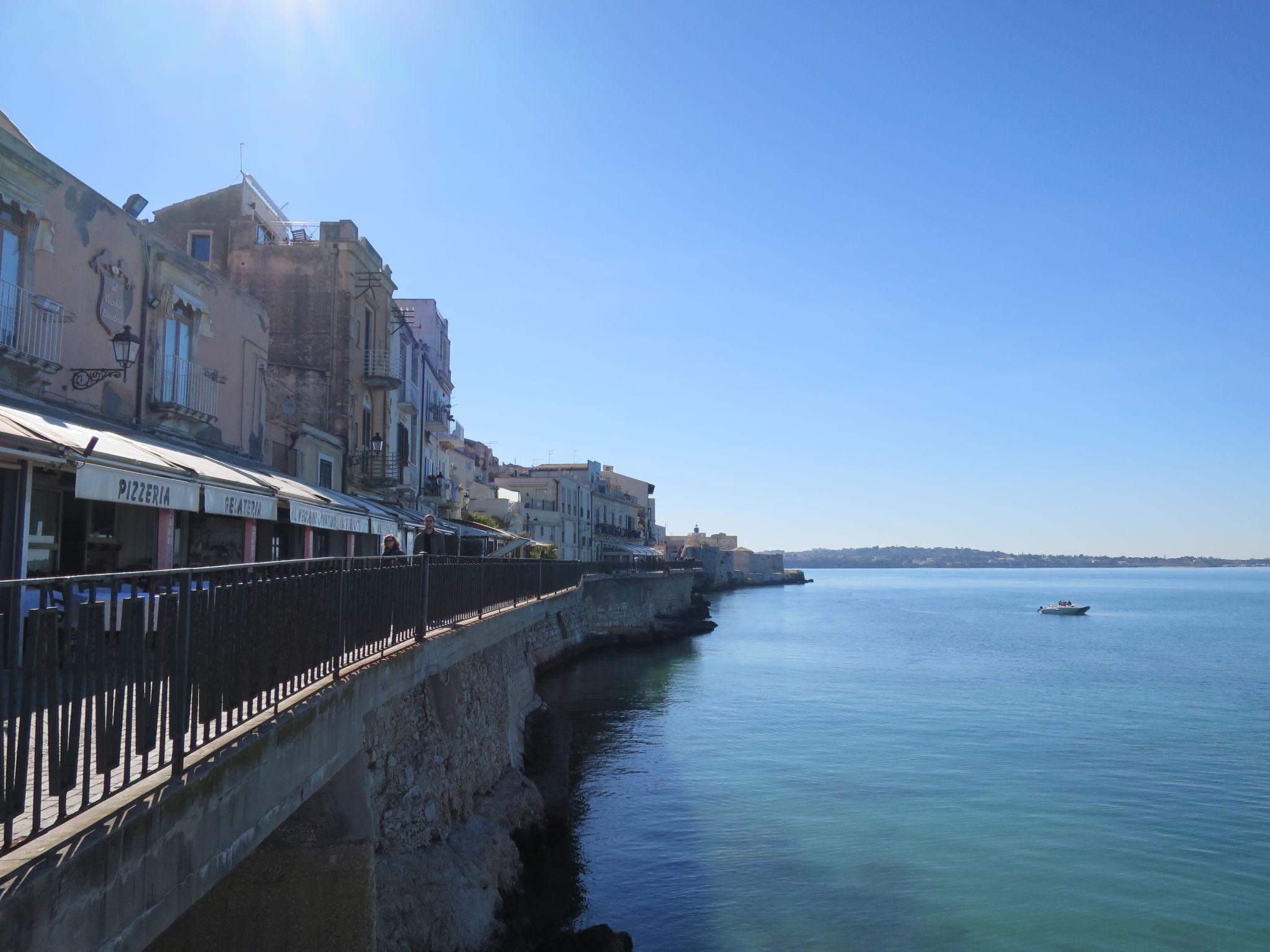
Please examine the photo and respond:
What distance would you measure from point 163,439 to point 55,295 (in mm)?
3086

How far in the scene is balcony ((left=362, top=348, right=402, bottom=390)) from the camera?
3069 cm

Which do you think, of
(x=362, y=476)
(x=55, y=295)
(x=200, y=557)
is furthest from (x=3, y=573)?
(x=362, y=476)

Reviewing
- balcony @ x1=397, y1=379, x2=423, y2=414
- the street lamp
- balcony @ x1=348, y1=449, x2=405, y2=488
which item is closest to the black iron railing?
the street lamp

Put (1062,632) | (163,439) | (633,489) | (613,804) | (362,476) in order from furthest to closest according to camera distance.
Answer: (633,489) → (1062,632) → (362,476) → (613,804) → (163,439)

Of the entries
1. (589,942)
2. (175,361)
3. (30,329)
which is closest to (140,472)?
(30,329)

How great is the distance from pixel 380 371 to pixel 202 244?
664 centimetres

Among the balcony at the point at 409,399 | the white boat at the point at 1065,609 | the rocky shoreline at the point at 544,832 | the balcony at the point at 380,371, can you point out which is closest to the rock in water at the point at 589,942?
the rocky shoreline at the point at 544,832

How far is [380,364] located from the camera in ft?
103

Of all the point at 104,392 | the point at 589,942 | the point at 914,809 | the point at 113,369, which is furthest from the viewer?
the point at 914,809

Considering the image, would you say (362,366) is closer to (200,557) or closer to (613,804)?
(200,557)

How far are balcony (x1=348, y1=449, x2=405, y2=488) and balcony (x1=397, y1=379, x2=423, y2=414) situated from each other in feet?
11.8

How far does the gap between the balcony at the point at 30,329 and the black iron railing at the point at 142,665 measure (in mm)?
8403

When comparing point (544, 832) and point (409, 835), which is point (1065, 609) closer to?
point (544, 832)

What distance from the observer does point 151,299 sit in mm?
17953
